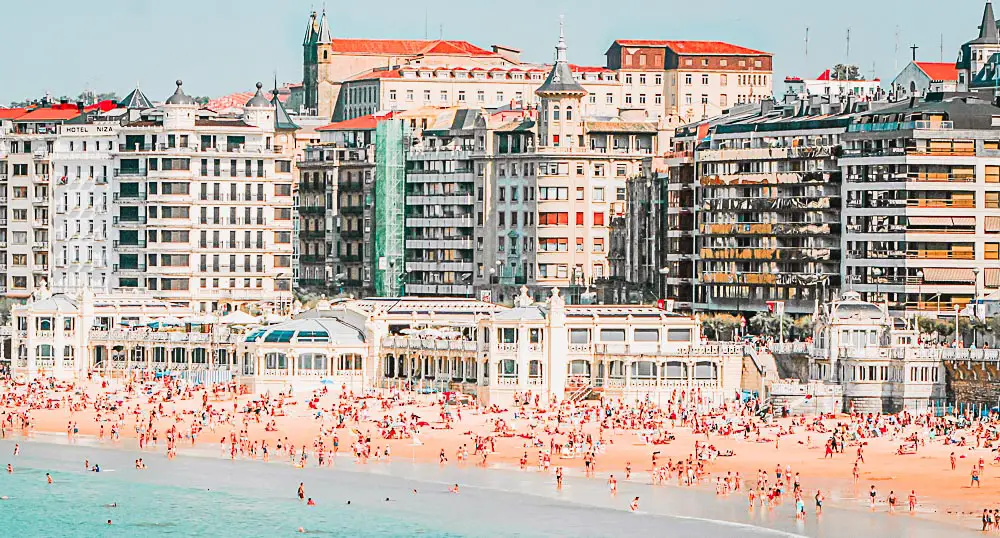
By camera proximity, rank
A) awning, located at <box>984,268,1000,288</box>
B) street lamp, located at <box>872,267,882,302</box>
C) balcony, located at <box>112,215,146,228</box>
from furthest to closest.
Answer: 1. balcony, located at <box>112,215,146,228</box>
2. street lamp, located at <box>872,267,882,302</box>
3. awning, located at <box>984,268,1000,288</box>

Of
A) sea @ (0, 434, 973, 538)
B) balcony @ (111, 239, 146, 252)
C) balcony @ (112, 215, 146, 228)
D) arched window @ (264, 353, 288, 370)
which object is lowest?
sea @ (0, 434, 973, 538)

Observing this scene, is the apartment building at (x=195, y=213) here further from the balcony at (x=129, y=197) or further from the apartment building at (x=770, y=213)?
the apartment building at (x=770, y=213)

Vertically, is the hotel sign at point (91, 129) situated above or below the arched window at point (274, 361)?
above

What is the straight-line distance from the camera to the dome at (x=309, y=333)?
489 feet

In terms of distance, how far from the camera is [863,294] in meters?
162

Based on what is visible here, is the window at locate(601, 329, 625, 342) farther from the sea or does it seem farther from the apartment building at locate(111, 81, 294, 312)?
the apartment building at locate(111, 81, 294, 312)

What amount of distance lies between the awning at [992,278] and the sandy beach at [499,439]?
29.9 m

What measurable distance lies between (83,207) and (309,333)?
145 feet

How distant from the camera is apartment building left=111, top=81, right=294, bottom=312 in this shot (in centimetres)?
18475

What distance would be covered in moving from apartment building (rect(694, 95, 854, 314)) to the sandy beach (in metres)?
31.6

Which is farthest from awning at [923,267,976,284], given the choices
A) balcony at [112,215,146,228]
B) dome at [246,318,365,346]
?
balcony at [112,215,146,228]

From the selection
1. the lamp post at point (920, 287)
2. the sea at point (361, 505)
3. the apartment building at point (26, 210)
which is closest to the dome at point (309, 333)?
the sea at point (361, 505)

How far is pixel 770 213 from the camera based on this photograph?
169250mm

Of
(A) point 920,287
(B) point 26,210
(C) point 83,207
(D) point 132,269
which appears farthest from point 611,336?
(B) point 26,210
